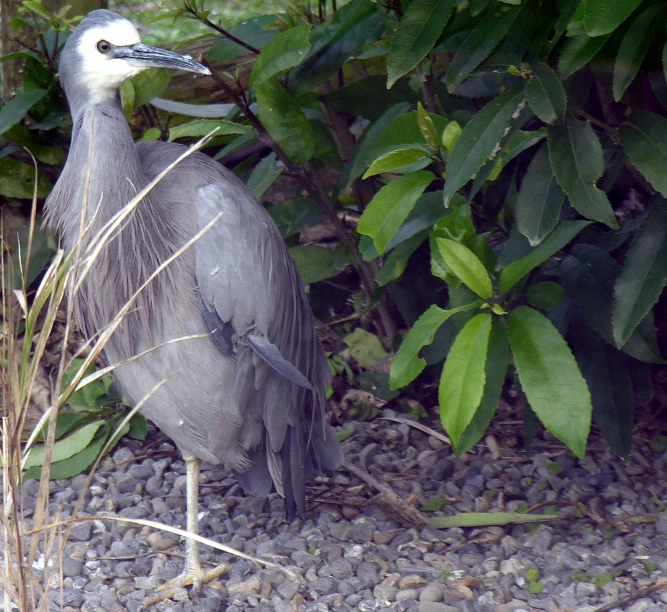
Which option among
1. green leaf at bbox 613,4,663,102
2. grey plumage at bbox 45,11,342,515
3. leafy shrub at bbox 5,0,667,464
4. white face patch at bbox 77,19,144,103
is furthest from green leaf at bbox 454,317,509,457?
white face patch at bbox 77,19,144,103

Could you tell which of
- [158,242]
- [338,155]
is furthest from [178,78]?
[158,242]

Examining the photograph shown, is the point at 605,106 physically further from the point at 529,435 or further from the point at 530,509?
the point at 530,509

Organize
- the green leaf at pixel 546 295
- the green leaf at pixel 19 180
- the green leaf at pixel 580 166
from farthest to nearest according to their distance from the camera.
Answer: the green leaf at pixel 19 180, the green leaf at pixel 546 295, the green leaf at pixel 580 166

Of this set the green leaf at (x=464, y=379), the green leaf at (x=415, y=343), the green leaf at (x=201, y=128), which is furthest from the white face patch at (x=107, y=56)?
the green leaf at (x=464, y=379)

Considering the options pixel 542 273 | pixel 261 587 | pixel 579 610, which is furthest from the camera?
pixel 542 273

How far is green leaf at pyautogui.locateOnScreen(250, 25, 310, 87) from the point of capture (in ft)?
7.07

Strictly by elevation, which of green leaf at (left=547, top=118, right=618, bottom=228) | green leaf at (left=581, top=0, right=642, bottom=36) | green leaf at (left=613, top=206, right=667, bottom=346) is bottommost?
green leaf at (left=613, top=206, right=667, bottom=346)

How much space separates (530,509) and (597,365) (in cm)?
46

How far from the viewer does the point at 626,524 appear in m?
2.26

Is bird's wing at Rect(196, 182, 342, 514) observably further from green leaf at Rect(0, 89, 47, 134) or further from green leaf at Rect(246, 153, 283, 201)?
green leaf at Rect(0, 89, 47, 134)

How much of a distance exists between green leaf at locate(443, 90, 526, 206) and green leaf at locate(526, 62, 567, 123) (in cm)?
7

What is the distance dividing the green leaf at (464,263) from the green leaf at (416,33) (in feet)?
1.32

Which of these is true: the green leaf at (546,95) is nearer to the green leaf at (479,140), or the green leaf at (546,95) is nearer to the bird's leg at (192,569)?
the green leaf at (479,140)

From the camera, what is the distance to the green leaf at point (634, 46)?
1.79m
